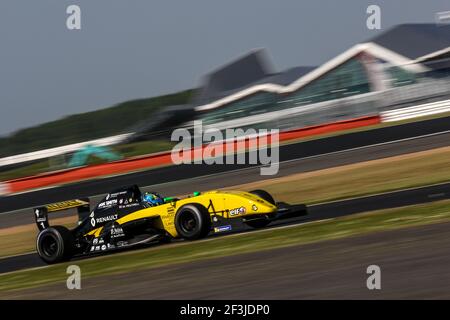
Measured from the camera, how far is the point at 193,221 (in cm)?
1160

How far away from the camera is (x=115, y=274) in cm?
961

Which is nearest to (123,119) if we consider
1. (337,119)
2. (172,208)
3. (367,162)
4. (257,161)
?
(337,119)

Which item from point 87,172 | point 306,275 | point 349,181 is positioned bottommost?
point 306,275

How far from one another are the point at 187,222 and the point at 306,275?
14.6 feet

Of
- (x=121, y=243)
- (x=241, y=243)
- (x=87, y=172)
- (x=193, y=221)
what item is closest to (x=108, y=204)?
(x=121, y=243)

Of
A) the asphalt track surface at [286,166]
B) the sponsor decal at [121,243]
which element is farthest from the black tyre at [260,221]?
the asphalt track surface at [286,166]

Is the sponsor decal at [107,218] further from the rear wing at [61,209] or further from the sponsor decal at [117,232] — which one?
the rear wing at [61,209]

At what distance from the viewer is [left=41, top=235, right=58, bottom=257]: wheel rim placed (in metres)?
12.5

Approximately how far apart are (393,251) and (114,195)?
577 centimetres

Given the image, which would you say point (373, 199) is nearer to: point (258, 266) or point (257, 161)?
point (258, 266)

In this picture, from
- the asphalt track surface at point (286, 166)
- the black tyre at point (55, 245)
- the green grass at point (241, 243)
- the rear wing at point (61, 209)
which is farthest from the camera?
the asphalt track surface at point (286, 166)

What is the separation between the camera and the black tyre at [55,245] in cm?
1235

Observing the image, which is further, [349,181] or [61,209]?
[349,181]

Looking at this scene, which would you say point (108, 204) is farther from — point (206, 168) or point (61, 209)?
point (206, 168)
